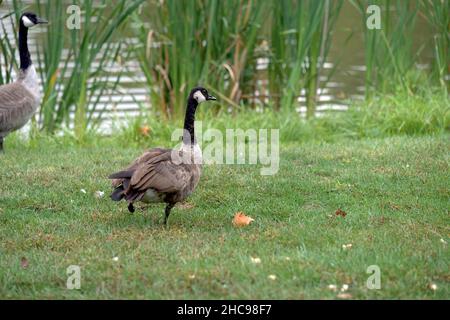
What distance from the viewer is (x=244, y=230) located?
5781mm

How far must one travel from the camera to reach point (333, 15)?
32.8 ft

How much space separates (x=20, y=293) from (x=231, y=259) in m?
1.30

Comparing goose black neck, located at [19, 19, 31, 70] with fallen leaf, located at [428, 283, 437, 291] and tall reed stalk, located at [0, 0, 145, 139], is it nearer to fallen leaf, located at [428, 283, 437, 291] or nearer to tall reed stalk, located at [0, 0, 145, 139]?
tall reed stalk, located at [0, 0, 145, 139]

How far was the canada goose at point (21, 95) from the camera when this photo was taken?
8.23m

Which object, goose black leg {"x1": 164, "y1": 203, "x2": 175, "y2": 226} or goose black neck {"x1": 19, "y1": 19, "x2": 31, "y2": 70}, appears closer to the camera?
goose black leg {"x1": 164, "y1": 203, "x2": 175, "y2": 226}

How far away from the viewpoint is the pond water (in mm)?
10961

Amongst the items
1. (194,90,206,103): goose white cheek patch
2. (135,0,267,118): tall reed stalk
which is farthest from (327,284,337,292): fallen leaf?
(135,0,267,118): tall reed stalk

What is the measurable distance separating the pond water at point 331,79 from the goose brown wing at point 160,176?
14.0 feet

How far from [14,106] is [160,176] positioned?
124 inches

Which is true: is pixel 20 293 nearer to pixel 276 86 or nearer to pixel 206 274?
pixel 206 274

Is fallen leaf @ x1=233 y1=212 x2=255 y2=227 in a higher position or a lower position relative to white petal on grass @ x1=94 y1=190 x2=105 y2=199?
higher

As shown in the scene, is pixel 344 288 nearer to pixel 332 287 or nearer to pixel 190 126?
pixel 332 287

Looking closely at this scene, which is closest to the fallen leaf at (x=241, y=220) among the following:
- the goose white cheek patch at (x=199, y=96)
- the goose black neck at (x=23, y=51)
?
the goose white cheek patch at (x=199, y=96)

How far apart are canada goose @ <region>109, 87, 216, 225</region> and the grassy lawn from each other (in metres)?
0.27
